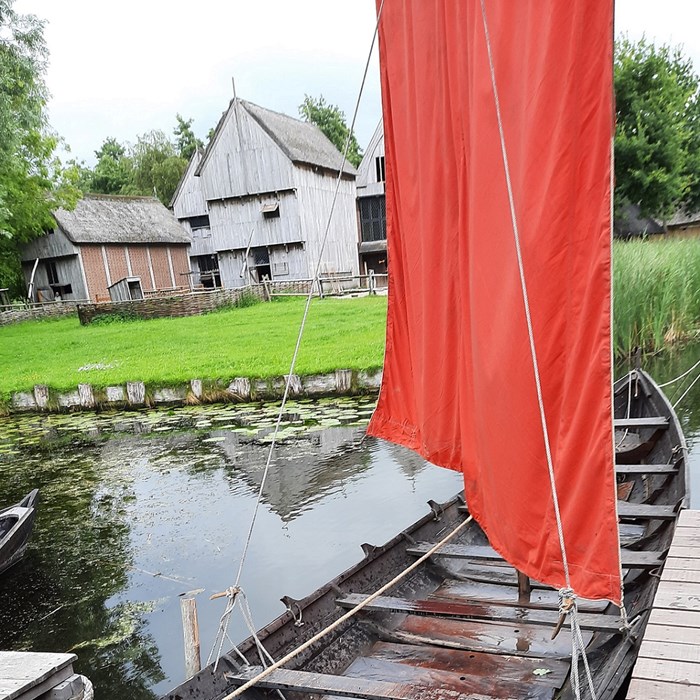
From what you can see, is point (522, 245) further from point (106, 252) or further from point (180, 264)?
point (180, 264)

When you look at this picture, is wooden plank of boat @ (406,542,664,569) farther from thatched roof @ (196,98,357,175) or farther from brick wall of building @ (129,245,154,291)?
brick wall of building @ (129,245,154,291)

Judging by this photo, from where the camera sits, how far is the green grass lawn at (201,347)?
37.8ft

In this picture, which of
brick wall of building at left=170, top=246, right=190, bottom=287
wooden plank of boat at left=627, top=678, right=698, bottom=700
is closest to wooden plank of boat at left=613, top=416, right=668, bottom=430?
wooden plank of boat at left=627, top=678, right=698, bottom=700

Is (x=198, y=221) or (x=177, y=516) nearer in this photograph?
(x=177, y=516)

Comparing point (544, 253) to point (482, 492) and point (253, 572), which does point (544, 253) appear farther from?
Answer: point (253, 572)

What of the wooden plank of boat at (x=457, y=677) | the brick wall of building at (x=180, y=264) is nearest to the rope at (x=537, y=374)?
the wooden plank of boat at (x=457, y=677)

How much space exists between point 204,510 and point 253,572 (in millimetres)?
1604

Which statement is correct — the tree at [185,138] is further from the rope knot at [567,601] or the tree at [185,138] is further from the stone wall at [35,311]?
the rope knot at [567,601]

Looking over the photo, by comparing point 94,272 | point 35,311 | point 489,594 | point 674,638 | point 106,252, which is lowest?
point 489,594

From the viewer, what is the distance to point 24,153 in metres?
24.3

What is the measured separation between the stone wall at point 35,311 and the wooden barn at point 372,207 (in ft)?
47.2

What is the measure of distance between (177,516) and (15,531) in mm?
1740

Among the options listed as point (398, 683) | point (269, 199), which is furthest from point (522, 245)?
point (269, 199)

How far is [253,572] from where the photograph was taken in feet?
18.2
